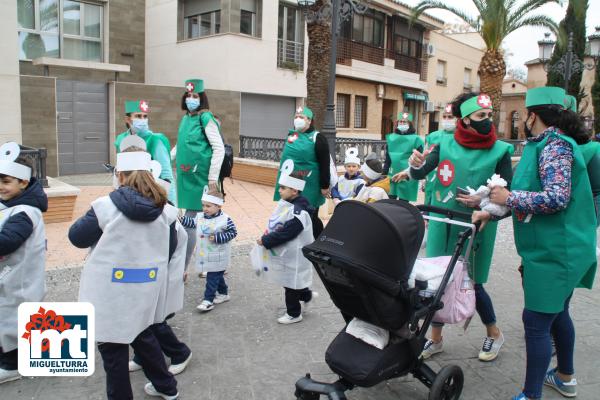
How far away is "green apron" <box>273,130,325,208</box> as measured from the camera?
17.9 ft

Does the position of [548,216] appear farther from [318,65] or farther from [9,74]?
[9,74]

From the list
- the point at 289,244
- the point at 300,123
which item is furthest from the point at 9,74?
the point at 289,244

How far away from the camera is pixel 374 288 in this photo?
2.78m

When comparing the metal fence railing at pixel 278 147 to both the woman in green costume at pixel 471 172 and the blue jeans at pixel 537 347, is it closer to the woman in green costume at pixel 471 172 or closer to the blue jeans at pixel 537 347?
the woman in green costume at pixel 471 172

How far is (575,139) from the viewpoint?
10.4 feet

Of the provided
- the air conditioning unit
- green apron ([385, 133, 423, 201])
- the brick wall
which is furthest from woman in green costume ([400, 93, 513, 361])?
the air conditioning unit

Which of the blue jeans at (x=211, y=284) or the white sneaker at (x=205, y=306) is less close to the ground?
the blue jeans at (x=211, y=284)

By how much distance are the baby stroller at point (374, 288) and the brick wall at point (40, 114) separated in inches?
462

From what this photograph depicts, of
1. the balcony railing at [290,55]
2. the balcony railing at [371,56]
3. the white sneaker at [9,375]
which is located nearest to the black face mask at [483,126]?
the white sneaker at [9,375]

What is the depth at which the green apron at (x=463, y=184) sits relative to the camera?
3705mm

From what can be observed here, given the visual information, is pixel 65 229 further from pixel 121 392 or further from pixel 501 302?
pixel 501 302

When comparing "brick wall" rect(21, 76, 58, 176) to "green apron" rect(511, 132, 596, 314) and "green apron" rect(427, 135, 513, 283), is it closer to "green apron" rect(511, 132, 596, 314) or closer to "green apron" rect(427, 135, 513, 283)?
"green apron" rect(427, 135, 513, 283)

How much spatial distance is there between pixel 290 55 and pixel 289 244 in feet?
53.5

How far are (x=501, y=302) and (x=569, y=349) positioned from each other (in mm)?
1918
